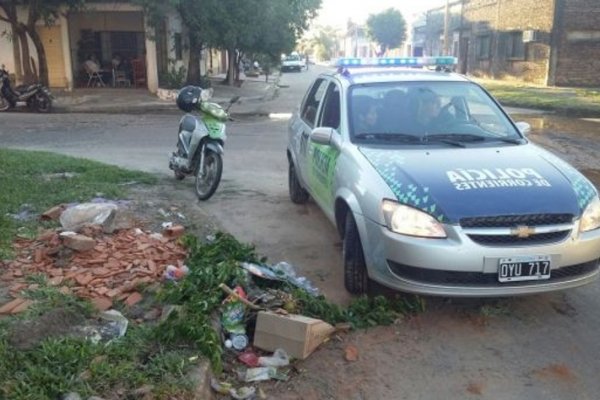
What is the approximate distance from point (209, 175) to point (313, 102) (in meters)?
1.67

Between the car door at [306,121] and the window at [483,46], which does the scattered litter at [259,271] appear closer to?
the car door at [306,121]

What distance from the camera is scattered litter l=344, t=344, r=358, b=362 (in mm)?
3821

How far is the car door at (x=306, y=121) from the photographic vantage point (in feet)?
21.0

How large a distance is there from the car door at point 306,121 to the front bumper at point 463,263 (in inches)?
93.3

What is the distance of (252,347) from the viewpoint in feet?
12.7

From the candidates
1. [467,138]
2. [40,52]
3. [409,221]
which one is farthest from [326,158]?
[40,52]

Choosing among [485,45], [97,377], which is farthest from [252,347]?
[485,45]

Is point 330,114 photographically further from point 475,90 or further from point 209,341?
point 209,341

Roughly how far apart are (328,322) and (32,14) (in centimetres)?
1880

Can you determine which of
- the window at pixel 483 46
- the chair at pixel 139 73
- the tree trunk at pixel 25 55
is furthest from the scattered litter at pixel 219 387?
the window at pixel 483 46

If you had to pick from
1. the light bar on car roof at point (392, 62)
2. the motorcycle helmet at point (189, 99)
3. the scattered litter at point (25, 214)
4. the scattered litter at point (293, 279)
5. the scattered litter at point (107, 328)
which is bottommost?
the scattered litter at point (293, 279)

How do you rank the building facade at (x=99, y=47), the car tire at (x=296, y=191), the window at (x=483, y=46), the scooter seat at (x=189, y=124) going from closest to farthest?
the car tire at (x=296, y=191), the scooter seat at (x=189, y=124), the building facade at (x=99, y=47), the window at (x=483, y=46)

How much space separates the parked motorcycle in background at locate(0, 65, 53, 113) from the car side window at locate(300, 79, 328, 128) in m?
13.6

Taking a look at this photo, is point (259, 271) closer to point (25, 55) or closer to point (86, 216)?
point (86, 216)
